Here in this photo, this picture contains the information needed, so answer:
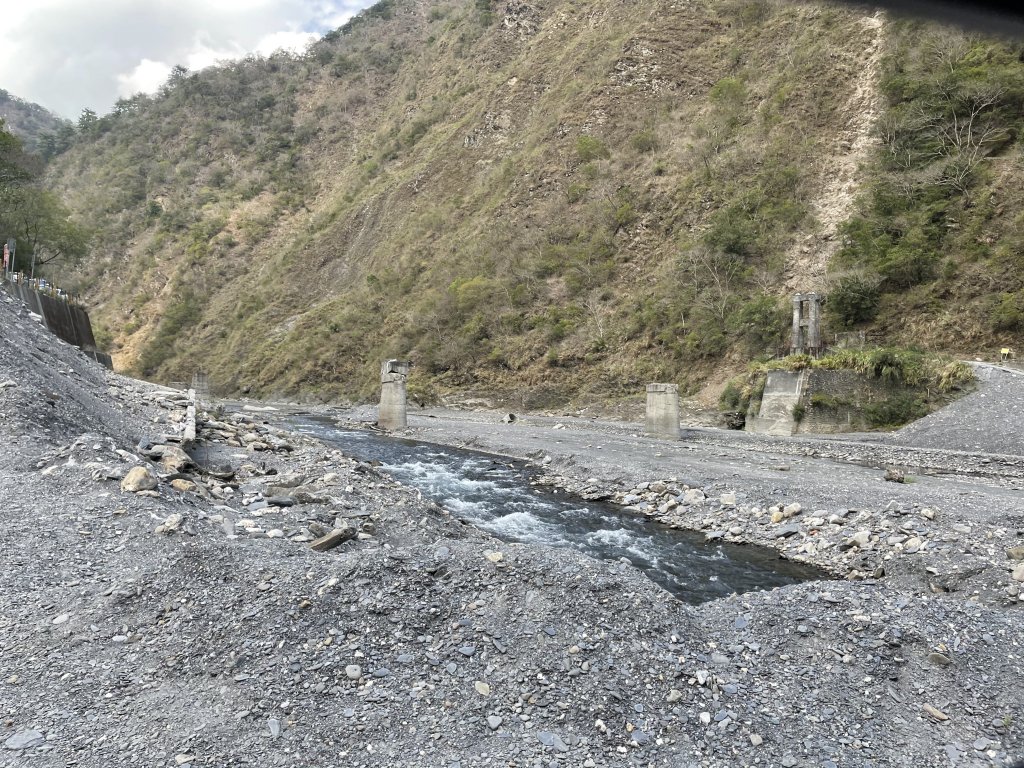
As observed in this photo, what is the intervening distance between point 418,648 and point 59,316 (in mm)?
34323

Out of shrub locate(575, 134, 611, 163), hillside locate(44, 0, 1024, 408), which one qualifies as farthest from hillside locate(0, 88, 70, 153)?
shrub locate(575, 134, 611, 163)

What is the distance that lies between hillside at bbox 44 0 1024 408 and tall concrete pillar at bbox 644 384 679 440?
8581 millimetres

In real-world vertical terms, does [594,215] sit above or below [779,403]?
above

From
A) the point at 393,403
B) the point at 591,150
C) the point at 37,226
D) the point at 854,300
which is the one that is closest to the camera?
the point at 854,300

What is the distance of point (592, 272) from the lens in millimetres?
41781

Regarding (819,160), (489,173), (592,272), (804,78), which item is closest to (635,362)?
(592,272)

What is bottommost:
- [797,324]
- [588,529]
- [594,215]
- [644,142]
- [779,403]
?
[588,529]

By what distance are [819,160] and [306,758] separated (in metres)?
41.9

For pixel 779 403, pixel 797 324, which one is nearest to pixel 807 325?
pixel 797 324

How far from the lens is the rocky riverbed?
4.51 meters

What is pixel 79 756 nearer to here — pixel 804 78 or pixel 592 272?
pixel 592 272

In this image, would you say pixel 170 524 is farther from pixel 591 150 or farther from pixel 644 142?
pixel 591 150

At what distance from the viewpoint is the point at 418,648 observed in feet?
18.2

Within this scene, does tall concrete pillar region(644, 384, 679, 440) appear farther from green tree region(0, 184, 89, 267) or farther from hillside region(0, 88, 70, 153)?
hillside region(0, 88, 70, 153)
